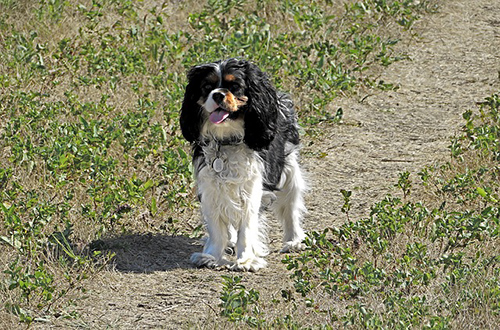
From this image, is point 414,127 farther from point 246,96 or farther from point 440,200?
point 246,96

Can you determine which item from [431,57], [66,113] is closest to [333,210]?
[66,113]

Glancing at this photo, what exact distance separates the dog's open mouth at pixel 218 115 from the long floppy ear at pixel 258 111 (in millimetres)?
160

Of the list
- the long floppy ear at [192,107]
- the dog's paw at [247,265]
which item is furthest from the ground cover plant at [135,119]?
the long floppy ear at [192,107]

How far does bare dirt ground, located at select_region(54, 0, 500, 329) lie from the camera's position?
519 centimetres

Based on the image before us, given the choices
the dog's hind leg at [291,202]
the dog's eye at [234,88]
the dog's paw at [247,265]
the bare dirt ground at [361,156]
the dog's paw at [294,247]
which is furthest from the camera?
the dog's hind leg at [291,202]

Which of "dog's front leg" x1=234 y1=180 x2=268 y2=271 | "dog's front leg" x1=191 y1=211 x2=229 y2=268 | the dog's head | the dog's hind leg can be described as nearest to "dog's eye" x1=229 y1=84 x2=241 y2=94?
the dog's head

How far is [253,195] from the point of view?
5.92 m

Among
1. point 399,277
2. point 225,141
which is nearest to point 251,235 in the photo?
point 225,141

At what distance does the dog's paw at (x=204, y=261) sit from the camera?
582 centimetres

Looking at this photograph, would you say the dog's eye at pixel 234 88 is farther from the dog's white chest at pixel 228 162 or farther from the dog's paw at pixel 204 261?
the dog's paw at pixel 204 261

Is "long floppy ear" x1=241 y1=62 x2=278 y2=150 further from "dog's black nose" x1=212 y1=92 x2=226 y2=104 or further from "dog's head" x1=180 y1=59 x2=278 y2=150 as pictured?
"dog's black nose" x1=212 y1=92 x2=226 y2=104

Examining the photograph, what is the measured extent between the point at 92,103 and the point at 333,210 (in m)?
2.45

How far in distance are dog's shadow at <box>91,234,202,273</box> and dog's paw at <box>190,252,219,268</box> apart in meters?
0.05

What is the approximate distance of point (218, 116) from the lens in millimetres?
5594
